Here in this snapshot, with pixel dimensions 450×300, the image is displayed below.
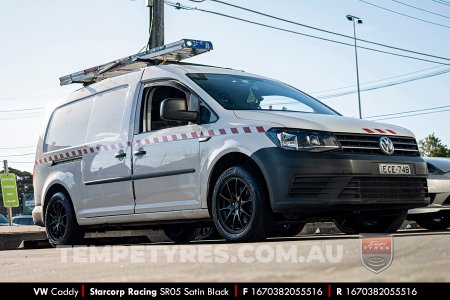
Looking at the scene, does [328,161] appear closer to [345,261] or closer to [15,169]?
[345,261]

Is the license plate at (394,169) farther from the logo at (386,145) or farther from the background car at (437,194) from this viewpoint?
the background car at (437,194)

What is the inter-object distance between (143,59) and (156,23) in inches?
279

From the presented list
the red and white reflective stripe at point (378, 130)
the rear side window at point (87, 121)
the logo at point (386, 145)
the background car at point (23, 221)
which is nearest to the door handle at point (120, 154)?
the rear side window at point (87, 121)

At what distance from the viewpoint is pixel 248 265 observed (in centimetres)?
428

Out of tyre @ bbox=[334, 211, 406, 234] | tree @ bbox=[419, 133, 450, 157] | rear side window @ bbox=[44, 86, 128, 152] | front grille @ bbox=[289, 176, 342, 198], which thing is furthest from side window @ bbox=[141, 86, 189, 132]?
tree @ bbox=[419, 133, 450, 157]

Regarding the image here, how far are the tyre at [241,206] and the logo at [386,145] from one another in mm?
1257

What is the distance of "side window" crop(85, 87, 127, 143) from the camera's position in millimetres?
8312

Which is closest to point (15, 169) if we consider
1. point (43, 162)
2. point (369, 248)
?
point (43, 162)

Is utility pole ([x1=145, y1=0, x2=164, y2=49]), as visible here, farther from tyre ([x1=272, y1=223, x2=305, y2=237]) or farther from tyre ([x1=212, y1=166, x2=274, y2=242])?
tyre ([x1=212, y1=166, x2=274, y2=242])

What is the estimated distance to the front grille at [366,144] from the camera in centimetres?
653

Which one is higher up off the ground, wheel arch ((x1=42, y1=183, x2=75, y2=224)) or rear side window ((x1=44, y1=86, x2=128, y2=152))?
rear side window ((x1=44, y1=86, x2=128, y2=152))

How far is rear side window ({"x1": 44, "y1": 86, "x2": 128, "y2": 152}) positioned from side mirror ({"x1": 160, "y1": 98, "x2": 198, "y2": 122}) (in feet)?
4.59

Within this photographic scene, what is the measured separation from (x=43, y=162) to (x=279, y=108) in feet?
12.4

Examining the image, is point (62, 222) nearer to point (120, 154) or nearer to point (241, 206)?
point (120, 154)
